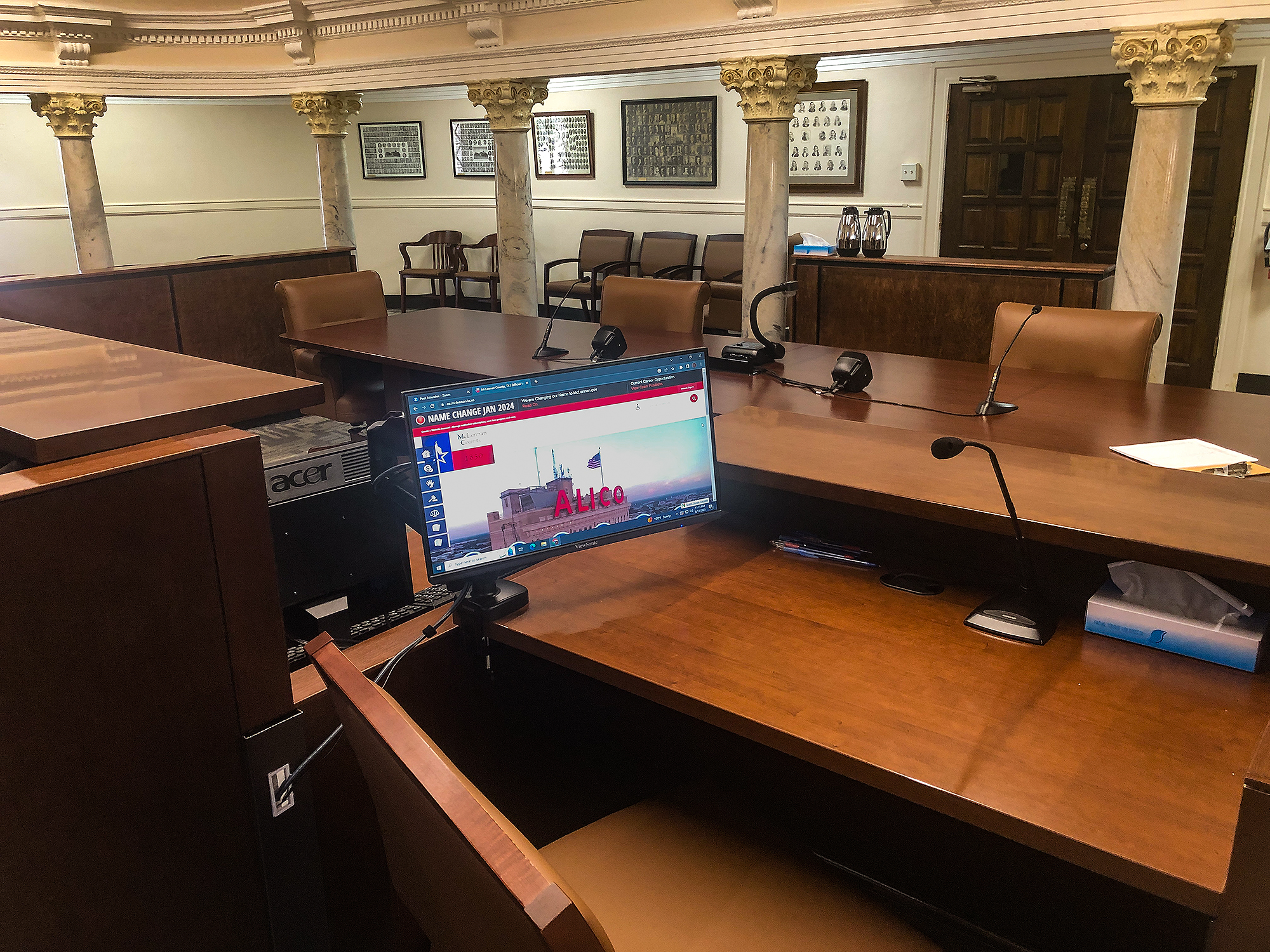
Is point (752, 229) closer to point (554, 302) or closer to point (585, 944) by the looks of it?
point (554, 302)

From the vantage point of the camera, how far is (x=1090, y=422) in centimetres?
262

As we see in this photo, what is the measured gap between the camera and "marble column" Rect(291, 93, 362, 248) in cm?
785

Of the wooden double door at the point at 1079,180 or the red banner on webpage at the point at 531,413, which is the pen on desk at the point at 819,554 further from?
the wooden double door at the point at 1079,180

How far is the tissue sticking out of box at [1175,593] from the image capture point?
129cm

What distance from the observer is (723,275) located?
7715mm

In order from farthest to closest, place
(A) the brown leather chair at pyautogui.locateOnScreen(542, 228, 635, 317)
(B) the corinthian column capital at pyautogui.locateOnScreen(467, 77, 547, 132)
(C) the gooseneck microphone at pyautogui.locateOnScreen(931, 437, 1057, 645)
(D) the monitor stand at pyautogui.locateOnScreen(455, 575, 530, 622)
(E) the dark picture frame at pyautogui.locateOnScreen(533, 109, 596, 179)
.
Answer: (E) the dark picture frame at pyautogui.locateOnScreen(533, 109, 596, 179) < (A) the brown leather chair at pyautogui.locateOnScreen(542, 228, 635, 317) < (B) the corinthian column capital at pyautogui.locateOnScreen(467, 77, 547, 132) < (D) the monitor stand at pyautogui.locateOnScreen(455, 575, 530, 622) < (C) the gooseneck microphone at pyautogui.locateOnScreen(931, 437, 1057, 645)

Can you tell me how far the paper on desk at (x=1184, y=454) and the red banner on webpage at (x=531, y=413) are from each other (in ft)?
4.21

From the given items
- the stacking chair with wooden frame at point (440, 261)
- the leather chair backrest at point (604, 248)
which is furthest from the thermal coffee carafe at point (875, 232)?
the stacking chair with wooden frame at point (440, 261)

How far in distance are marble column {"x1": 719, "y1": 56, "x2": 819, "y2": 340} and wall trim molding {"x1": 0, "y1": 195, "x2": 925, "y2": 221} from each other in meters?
1.33

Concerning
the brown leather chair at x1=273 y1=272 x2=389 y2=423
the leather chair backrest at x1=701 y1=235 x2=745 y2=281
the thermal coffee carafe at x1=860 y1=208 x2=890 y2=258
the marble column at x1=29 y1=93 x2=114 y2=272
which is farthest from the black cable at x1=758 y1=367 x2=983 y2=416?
the marble column at x1=29 y1=93 x2=114 y2=272

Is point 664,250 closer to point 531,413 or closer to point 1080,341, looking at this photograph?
point 1080,341

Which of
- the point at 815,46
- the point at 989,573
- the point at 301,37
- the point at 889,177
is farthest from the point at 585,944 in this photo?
the point at 301,37

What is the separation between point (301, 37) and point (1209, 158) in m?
6.66

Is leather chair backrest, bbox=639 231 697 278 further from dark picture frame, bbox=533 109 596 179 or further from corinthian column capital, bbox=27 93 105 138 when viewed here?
corinthian column capital, bbox=27 93 105 138
